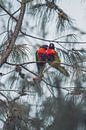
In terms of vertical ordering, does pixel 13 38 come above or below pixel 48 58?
above

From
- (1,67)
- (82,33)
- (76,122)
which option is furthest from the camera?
(1,67)

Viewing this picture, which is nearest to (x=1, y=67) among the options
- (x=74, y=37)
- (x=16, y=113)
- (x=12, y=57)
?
(x=12, y=57)

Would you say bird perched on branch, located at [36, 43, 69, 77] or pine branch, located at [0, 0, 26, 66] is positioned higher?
pine branch, located at [0, 0, 26, 66]

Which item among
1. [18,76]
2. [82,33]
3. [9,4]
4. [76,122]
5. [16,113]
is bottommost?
[76,122]

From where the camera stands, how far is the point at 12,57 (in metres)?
1.23

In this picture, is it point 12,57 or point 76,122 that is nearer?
point 76,122

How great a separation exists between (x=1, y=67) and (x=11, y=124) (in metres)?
0.23

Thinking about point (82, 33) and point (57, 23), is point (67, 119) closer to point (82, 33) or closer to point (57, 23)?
point (82, 33)

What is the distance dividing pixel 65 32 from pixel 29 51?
0.16 m

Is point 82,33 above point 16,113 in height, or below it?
above

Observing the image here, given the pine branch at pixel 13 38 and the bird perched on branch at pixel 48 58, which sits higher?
the pine branch at pixel 13 38

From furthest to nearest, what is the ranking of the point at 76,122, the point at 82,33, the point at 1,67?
the point at 1,67
the point at 82,33
the point at 76,122

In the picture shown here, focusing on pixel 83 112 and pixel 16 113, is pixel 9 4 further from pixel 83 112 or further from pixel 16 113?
pixel 83 112

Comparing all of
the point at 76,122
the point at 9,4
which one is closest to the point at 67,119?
the point at 76,122
